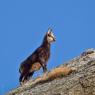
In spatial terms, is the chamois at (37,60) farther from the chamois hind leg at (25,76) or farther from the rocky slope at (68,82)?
the rocky slope at (68,82)

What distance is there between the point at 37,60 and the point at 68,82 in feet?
30.4

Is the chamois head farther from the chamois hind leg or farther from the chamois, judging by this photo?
the chamois hind leg

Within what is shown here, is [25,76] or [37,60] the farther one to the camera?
[25,76]

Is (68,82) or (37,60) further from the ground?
(37,60)

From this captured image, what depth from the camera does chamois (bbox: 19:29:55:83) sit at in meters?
31.2

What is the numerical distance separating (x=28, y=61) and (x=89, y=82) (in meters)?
10.8

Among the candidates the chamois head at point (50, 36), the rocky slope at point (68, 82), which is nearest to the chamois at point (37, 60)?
the chamois head at point (50, 36)

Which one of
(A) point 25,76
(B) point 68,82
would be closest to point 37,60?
(A) point 25,76

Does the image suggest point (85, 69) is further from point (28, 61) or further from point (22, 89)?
point (28, 61)

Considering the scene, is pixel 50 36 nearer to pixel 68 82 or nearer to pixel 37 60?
pixel 37 60

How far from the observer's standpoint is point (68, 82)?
22.4 m

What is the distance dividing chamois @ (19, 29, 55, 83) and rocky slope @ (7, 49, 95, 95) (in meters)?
3.78

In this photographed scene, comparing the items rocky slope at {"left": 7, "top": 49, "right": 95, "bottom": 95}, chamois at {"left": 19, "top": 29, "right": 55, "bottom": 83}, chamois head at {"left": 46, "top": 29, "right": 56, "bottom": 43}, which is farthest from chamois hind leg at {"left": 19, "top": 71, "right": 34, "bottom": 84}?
rocky slope at {"left": 7, "top": 49, "right": 95, "bottom": 95}

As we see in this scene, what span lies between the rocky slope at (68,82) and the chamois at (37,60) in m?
3.78
